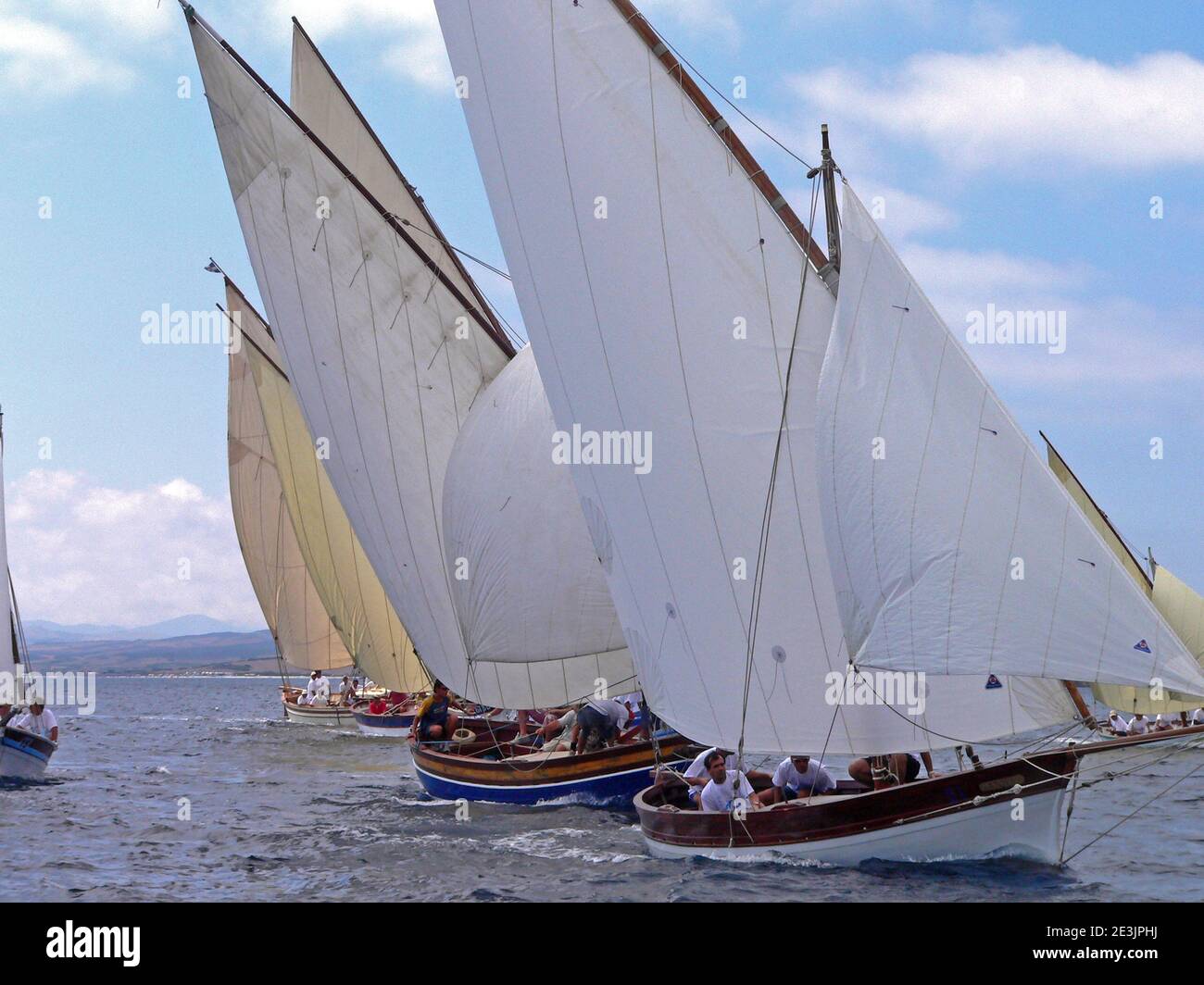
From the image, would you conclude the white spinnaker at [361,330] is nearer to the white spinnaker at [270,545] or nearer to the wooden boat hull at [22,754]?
the wooden boat hull at [22,754]

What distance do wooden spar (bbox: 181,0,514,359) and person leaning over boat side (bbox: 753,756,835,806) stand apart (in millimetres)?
16177

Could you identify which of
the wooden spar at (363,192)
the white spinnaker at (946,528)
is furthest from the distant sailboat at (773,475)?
the wooden spar at (363,192)

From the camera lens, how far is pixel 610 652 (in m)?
30.4

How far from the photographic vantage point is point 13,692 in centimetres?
3472

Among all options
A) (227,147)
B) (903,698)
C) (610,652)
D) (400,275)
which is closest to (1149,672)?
(903,698)

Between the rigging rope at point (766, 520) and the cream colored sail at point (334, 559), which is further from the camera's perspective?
the cream colored sail at point (334, 559)

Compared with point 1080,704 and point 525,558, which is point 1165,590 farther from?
point 1080,704

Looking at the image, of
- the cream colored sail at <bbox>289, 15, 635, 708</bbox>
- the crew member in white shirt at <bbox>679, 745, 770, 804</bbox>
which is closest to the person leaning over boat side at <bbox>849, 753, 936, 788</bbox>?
the crew member in white shirt at <bbox>679, 745, 770, 804</bbox>

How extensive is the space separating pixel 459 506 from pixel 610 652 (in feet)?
15.9

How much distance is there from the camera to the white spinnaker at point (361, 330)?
105ft

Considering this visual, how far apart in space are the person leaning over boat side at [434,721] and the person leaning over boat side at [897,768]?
1612cm

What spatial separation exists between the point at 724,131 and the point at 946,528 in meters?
6.98
